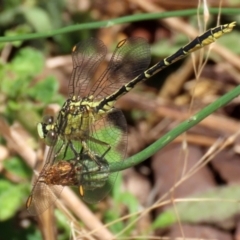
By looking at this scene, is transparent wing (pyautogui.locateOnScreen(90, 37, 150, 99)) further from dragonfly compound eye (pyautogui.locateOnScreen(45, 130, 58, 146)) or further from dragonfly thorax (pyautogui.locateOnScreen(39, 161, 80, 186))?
dragonfly thorax (pyautogui.locateOnScreen(39, 161, 80, 186))

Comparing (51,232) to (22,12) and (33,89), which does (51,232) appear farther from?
(22,12)

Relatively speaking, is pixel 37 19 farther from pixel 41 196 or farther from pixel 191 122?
pixel 191 122

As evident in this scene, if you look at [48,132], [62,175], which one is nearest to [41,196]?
[62,175]

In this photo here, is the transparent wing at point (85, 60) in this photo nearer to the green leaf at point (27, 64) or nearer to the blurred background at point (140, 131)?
the blurred background at point (140, 131)

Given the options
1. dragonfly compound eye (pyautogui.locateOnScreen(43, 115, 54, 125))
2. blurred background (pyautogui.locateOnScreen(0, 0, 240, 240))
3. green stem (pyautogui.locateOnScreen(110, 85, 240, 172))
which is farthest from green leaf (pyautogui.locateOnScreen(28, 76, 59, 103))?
green stem (pyautogui.locateOnScreen(110, 85, 240, 172))

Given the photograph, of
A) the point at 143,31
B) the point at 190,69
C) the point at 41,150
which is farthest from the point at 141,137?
the point at 41,150
